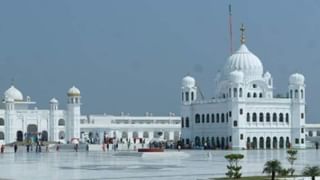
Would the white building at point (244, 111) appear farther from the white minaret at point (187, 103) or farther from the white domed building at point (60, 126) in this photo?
the white domed building at point (60, 126)

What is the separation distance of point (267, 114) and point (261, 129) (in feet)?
6.30

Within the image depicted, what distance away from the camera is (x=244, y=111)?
224 ft

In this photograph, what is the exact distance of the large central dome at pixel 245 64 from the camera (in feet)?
237

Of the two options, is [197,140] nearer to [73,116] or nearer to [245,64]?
[245,64]

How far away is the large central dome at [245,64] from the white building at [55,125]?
1927 centimetres

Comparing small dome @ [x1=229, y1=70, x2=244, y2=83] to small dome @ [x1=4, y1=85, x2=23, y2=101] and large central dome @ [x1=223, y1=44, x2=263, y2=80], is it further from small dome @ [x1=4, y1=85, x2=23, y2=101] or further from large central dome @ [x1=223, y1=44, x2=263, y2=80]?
small dome @ [x1=4, y1=85, x2=23, y2=101]

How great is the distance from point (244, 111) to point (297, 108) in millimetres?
6595

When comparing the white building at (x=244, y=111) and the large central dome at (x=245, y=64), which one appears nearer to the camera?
the white building at (x=244, y=111)

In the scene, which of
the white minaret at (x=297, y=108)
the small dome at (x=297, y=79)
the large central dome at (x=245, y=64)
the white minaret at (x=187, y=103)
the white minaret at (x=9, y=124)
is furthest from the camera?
the white minaret at (x=9, y=124)

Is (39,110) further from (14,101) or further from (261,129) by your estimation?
(261,129)

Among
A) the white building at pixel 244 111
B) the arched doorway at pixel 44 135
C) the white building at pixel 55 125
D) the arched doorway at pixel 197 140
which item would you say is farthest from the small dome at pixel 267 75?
the arched doorway at pixel 44 135

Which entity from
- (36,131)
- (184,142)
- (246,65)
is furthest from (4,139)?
(246,65)

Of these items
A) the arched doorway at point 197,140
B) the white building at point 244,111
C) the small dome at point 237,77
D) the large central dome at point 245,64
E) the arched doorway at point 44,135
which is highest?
the large central dome at point 245,64

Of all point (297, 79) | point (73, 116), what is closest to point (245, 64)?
point (297, 79)
